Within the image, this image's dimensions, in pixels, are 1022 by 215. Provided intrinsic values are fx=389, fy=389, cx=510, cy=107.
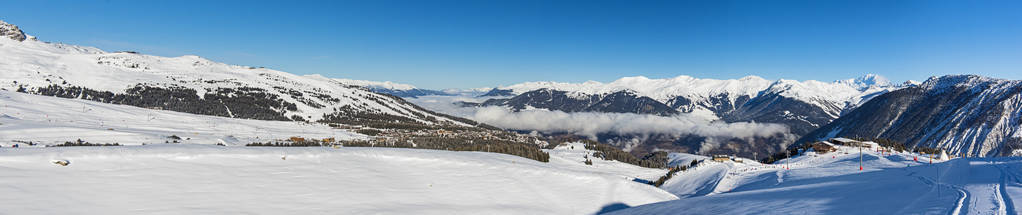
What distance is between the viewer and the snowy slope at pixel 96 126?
77750 mm

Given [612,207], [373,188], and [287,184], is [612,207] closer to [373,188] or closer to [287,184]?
[373,188]

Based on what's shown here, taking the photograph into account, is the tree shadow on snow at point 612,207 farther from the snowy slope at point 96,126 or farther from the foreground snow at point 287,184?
the snowy slope at point 96,126

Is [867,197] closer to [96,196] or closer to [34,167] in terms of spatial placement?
[96,196]

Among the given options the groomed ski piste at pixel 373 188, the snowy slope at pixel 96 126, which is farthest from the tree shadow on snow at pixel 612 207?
the snowy slope at pixel 96 126

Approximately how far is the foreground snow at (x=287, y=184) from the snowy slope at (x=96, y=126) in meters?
65.8

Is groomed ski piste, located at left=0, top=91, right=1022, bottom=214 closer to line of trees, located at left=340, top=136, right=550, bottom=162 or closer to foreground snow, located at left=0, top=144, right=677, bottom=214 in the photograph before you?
foreground snow, located at left=0, top=144, right=677, bottom=214

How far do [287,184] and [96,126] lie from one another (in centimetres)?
12852

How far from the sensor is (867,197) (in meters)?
17.7

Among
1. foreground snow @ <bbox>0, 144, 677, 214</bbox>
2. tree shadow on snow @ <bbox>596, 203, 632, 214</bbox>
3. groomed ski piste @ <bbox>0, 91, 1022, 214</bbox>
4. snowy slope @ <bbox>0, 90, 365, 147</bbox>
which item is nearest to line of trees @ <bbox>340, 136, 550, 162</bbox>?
snowy slope @ <bbox>0, 90, 365, 147</bbox>

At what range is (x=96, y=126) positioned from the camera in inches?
4144

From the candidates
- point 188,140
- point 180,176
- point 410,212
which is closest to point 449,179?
point 410,212

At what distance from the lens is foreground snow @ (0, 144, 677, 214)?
58.3ft

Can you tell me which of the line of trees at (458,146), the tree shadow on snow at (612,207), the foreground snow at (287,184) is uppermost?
the foreground snow at (287,184)

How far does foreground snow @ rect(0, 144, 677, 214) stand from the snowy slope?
65782mm
